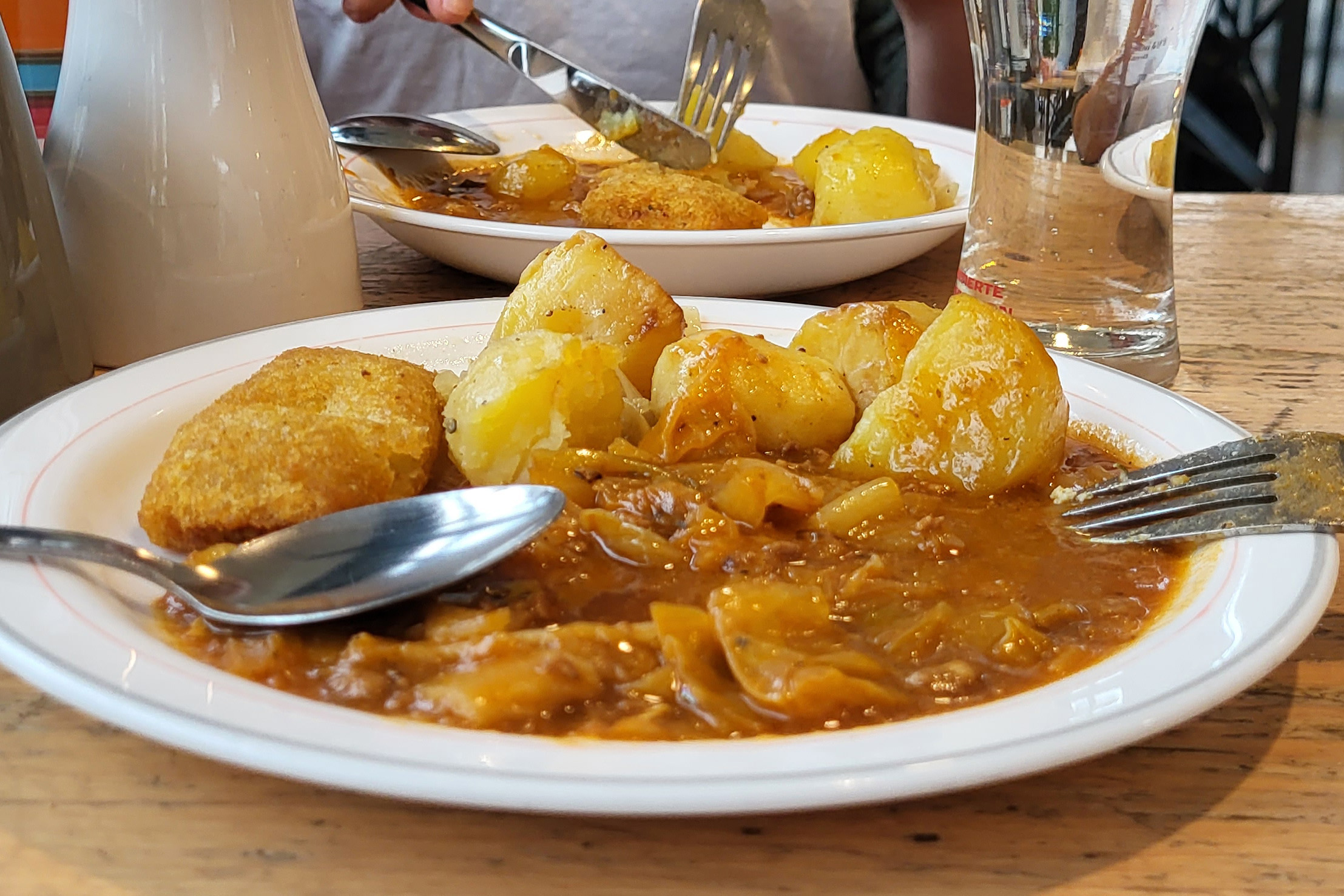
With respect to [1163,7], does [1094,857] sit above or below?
below

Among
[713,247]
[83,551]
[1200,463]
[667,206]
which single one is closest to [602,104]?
Result: [667,206]

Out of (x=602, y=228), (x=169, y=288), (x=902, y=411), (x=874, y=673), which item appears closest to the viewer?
(x=874, y=673)

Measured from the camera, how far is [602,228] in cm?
204

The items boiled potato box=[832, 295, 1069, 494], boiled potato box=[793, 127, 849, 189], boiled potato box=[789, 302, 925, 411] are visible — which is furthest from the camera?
boiled potato box=[793, 127, 849, 189]

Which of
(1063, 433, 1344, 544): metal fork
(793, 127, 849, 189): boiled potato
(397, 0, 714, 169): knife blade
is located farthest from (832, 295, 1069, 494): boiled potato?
Answer: (397, 0, 714, 169): knife blade

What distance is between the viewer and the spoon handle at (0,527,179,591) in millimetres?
935

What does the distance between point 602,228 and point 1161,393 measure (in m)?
1.01

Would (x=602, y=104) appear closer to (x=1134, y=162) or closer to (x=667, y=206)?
(x=667, y=206)

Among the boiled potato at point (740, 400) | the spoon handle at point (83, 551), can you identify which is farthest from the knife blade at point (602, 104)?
the spoon handle at point (83, 551)

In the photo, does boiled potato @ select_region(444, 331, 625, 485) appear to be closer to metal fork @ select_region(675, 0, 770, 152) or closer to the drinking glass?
the drinking glass

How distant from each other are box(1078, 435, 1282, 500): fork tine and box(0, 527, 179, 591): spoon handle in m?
0.90

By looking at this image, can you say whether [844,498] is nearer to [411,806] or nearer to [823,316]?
[823,316]

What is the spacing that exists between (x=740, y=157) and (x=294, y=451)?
183cm

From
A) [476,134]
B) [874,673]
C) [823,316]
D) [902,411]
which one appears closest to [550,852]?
[874,673]
